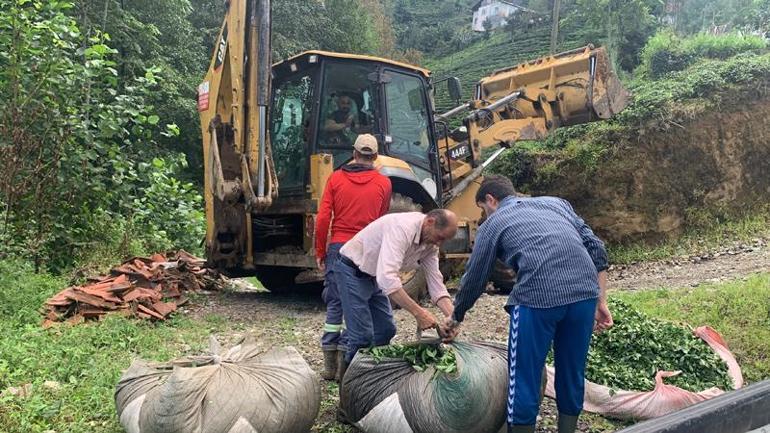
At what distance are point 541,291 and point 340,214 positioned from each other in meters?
1.70

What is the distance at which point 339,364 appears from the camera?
3.85 meters

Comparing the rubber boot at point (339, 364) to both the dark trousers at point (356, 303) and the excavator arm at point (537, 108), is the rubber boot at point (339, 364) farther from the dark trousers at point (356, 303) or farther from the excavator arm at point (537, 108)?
the excavator arm at point (537, 108)

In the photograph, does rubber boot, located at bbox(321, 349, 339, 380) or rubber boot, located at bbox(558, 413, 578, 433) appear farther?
rubber boot, located at bbox(321, 349, 339, 380)

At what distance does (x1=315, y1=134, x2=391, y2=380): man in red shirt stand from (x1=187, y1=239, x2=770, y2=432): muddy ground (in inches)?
11.2

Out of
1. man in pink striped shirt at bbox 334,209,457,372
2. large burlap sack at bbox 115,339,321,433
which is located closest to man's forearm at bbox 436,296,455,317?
man in pink striped shirt at bbox 334,209,457,372

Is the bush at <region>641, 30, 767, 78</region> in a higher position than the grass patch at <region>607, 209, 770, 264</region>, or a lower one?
higher

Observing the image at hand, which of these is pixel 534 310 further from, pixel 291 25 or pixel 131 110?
pixel 291 25

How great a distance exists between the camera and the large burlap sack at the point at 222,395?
A: 2.59m

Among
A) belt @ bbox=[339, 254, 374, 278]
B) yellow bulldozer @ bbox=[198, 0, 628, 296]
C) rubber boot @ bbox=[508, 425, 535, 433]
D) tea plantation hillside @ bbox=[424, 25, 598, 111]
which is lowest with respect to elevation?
rubber boot @ bbox=[508, 425, 535, 433]

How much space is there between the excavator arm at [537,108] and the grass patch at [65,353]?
3490 mm

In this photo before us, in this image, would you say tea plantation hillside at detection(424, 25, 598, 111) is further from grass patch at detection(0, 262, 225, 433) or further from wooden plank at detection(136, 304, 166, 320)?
grass patch at detection(0, 262, 225, 433)

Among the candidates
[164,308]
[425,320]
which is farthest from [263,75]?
[425,320]

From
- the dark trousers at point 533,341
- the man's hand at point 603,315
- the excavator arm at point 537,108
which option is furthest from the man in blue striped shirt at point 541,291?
the excavator arm at point 537,108

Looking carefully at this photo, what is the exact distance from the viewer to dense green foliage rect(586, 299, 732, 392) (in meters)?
3.61
